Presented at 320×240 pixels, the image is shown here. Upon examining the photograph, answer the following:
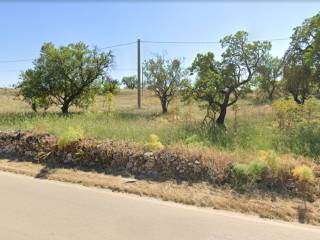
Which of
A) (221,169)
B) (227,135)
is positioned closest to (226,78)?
(227,135)

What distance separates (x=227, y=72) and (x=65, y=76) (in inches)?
510

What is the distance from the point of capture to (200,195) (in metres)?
7.00

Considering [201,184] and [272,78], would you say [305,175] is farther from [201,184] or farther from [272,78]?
[272,78]

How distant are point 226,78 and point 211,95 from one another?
98cm

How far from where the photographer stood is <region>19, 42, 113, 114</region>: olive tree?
2606 cm

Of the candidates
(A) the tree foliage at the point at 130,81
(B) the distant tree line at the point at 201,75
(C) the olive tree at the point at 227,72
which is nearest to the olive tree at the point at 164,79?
(B) the distant tree line at the point at 201,75

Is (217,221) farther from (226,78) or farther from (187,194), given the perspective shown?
(226,78)

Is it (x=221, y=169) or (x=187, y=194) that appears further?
(x=221, y=169)

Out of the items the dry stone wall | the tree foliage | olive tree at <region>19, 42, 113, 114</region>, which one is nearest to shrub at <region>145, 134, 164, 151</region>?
the dry stone wall

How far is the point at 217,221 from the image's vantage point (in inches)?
226

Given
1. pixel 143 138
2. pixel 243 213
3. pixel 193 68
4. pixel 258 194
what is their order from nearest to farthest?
pixel 243 213, pixel 258 194, pixel 143 138, pixel 193 68

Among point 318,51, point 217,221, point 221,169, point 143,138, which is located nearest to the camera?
point 217,221

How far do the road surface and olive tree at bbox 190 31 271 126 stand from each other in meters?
10.6

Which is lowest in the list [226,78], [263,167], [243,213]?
[243,213]
